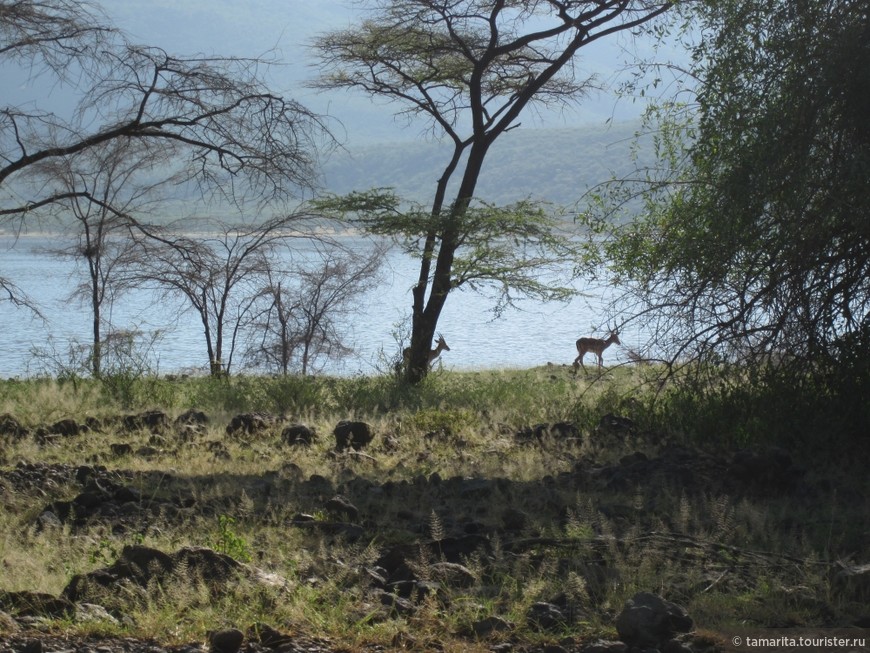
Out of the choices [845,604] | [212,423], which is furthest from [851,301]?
[212,423]

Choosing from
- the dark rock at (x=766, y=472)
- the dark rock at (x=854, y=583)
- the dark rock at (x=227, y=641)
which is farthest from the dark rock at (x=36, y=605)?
the dark rock at (x=766, y=472)

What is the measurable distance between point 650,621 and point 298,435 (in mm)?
5634

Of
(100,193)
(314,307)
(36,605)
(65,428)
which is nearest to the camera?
(36,605)

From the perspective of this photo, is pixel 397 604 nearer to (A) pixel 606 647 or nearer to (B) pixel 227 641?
(B) pixel 227 641

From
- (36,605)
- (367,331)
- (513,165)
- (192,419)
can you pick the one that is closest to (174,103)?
(192,419)

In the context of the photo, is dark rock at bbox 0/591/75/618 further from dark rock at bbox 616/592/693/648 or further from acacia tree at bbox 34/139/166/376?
acacia tree at bbox 34/139/166/376

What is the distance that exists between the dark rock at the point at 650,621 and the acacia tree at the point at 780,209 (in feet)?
12.9

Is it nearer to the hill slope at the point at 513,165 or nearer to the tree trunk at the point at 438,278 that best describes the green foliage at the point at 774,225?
the tree trunk at the point at 438,278

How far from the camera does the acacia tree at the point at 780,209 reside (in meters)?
7.37

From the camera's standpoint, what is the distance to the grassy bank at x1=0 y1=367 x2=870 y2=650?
4.21 metres

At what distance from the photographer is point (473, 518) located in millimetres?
6000

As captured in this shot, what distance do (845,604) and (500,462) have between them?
154 inches

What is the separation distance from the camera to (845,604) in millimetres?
4215

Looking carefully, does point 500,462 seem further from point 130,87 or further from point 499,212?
point 499,212
